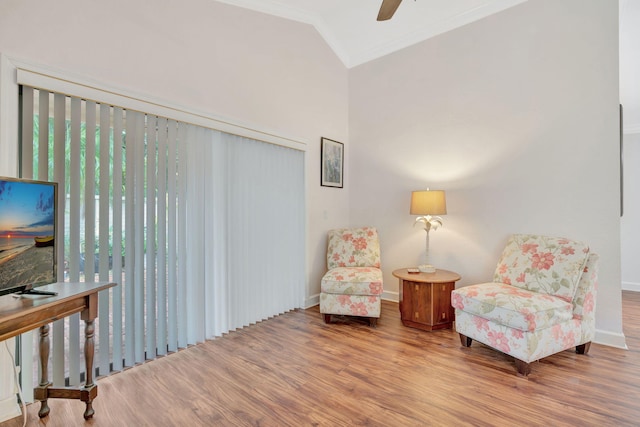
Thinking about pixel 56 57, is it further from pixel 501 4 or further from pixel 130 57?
pixel 501 4

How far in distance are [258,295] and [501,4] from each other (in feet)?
13.3

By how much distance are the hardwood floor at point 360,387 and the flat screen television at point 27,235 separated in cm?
86

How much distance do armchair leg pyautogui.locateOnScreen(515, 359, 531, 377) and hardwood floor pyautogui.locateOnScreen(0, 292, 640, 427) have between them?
4 centimetres

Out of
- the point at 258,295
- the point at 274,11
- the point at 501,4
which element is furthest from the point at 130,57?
the point at 501,4

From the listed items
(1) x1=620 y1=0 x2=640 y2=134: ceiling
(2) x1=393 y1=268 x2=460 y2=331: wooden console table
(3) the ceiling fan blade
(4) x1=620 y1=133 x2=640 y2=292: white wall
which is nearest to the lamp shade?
(2) x1=393 y1=268 x2=460 y2=331: wooden console table

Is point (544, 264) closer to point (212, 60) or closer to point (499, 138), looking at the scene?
point (499, 138)

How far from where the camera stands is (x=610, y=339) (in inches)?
101

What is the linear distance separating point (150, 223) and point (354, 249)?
2.28 m

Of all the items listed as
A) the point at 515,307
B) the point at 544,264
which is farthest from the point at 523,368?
the point at 544,264

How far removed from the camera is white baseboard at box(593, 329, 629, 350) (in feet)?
8.21

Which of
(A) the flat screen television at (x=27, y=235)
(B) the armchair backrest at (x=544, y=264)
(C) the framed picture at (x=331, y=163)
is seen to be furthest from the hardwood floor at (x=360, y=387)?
(C) the framed picture at (x=331, y=163)

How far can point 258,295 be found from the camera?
3.17 meters

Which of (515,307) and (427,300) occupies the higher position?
(515,307)

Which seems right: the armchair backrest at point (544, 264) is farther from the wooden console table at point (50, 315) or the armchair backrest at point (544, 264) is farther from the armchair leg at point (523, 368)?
the wooden console table at point (50, 315)
